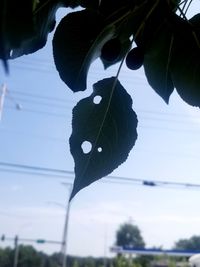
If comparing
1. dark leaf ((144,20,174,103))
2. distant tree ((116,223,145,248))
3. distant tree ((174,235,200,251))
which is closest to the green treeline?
distant tree ((116,223,145,248))

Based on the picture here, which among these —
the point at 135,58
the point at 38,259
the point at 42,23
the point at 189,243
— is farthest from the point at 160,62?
the point at 189,243

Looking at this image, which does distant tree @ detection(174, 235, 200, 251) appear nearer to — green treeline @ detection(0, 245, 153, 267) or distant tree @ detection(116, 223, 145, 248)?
distant tree @ detection(116, 223, 145, 248)

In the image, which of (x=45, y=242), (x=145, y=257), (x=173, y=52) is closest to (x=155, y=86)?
(x=173, y=52)

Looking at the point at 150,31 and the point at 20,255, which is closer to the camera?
the point at 150,31

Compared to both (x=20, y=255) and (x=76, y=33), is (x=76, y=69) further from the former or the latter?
(x=20, y=255)

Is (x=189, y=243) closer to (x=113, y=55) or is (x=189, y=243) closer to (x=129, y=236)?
(x=129, y=236)

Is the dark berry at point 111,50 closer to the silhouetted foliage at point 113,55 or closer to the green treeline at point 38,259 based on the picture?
the silhouetted foliage at point 113,55

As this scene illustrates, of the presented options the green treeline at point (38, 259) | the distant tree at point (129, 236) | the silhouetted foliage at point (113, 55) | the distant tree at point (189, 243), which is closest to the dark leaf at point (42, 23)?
the silhouetted foliage at point (113, 55)
